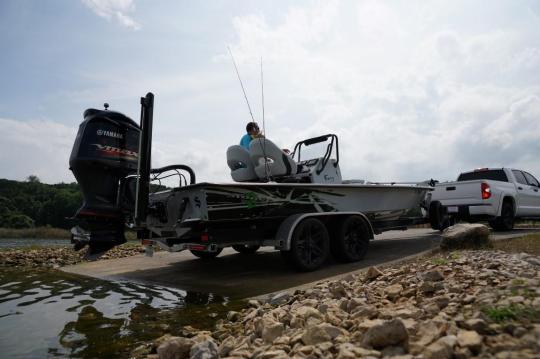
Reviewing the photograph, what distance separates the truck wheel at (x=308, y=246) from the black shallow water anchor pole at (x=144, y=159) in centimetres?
206

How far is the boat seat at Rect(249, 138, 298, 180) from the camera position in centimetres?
664

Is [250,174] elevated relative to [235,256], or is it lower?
elevated

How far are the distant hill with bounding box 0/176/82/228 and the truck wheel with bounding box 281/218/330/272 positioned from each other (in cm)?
2486

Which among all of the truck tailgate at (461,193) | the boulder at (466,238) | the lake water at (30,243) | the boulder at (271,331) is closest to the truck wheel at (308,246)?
the boulder at (466,238)

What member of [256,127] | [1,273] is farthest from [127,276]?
[256,127]

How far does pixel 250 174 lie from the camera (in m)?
7.17

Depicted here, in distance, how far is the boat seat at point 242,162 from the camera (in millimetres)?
7145

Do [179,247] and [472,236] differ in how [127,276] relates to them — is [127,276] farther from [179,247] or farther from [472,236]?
[472,236]

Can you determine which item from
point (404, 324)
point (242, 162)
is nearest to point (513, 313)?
point (404, 324)

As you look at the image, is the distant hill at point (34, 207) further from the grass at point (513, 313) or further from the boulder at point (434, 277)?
the grass at point (513, 313)

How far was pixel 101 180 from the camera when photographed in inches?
214

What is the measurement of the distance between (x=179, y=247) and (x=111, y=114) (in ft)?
7.04

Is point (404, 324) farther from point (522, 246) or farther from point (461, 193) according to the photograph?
point (461, 193)

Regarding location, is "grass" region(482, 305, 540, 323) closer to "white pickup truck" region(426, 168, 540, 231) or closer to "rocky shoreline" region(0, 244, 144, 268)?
"rocky shoreline" region(0, 244, 144, 268)
